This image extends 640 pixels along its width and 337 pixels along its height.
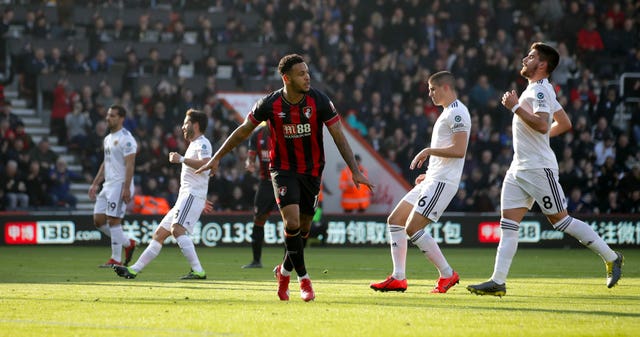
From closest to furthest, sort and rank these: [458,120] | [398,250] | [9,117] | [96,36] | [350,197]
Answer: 1. [458,120]
2. [398,250]
3. [9,117]
4. [350,197]
5. [96,36]

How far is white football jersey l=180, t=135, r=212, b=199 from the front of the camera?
1440cm

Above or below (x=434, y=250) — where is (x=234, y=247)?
below

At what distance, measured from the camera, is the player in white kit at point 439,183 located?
11.8 metres

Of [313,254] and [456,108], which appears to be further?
[313,254]

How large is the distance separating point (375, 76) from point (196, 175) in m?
15.2

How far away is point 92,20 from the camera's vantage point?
29.7m

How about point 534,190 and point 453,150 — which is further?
point 453,150

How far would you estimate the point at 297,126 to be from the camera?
421 inches

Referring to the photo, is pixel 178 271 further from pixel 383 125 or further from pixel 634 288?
pixel 383 125

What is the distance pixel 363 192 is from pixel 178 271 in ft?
33.4

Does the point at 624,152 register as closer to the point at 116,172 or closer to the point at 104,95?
the point at 104,95

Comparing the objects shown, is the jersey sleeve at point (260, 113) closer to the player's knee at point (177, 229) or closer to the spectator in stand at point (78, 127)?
the player's knee at point (177, 229)

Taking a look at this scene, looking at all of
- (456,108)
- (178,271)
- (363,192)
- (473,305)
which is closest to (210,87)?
(363,192)

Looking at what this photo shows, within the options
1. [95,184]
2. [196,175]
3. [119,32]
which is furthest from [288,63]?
[119,32]
